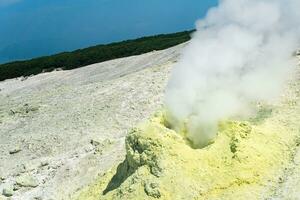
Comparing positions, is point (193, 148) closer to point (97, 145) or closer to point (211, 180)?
point (211, 180)

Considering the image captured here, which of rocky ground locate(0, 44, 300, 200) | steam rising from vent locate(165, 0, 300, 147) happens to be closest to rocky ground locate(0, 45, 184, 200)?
rocky ground locate(0, 44, 300, 200)

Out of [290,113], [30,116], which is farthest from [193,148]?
[30,116]

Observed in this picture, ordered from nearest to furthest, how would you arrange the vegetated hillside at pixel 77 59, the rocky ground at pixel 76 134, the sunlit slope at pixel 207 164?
the sunlit slope at pixel 207 164 < the rocky ground at pixel 76 134 < the vegetated hillside at pixel 77 59

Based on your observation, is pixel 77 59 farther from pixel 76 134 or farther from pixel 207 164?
pixel 207 164

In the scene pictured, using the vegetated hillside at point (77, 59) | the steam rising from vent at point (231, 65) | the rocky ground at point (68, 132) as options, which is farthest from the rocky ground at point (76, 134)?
the vegetated hillside at point (77, 59)

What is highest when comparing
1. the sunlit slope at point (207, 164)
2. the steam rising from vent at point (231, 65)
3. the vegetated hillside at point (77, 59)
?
the steam rising from vent at point (231, 65)

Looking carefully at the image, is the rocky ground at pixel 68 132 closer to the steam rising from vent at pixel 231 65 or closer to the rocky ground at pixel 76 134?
the rocky ground at pixel 76 134

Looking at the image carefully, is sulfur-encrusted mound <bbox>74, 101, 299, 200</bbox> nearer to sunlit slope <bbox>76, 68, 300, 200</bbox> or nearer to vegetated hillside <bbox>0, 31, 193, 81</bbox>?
sunlit slope <bbox>76, 68, 300, 200</bbox>
